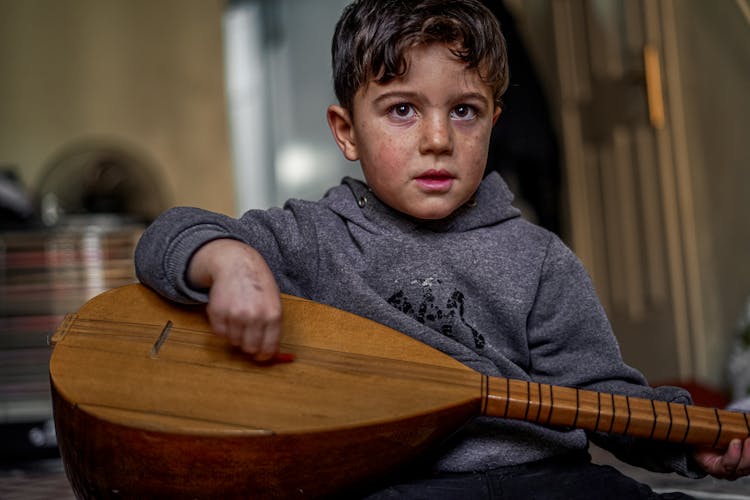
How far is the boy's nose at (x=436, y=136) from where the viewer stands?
1.04m

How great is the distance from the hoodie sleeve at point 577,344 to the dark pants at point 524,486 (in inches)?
3.4

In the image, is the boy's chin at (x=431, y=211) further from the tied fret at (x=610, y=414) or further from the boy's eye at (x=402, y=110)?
the tied fret at (x=610, y=414)

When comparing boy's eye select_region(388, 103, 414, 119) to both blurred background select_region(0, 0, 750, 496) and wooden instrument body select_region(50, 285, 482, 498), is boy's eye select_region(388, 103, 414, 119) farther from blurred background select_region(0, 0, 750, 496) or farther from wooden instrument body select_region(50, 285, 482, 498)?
blurred background select_region(0, 0, 750, 496)

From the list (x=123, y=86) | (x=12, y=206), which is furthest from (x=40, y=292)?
(x=123, y=86)

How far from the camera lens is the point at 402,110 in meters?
1.08

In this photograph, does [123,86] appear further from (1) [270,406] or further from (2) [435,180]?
(1) [270,406]

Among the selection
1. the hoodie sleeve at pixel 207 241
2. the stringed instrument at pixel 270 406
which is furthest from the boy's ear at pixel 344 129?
the stringed instrument at pixel 270 406

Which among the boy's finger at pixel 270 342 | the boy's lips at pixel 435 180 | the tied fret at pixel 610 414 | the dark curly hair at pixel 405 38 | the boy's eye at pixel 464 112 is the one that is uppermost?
the dark curly hair at pixel 405 38

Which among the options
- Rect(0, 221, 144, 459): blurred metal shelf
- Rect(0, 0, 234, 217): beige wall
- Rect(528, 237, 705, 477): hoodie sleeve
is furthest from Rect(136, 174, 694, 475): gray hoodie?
Rect(0, 0, 234, 217): beige wall

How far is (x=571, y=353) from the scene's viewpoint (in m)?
1.12

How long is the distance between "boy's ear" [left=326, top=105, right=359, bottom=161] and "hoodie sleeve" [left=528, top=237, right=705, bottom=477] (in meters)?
0.31

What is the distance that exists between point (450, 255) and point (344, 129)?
0.25 metres

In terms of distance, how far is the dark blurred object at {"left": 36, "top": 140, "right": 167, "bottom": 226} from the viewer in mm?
3238

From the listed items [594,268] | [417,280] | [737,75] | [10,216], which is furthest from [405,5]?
[594,268]
